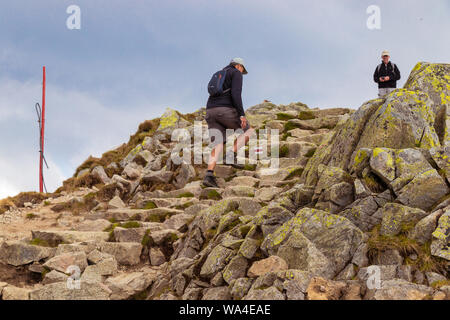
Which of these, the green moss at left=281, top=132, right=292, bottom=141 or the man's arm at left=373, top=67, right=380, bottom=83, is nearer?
the man's arm at left=373, top=67, right=380, bottom=83

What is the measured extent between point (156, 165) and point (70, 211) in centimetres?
720

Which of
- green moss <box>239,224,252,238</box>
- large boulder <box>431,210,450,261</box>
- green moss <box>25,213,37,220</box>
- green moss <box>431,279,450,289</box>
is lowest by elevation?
green moss <box>25,213,37,220</box>

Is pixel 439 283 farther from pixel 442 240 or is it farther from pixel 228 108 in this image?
pixel 228 108

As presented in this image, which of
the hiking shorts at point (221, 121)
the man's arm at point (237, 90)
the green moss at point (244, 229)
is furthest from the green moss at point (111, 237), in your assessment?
the man's arm at point (237, 90)

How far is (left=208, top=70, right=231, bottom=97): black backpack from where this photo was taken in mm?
15609

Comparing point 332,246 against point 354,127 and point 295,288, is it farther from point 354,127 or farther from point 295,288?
point 354,127

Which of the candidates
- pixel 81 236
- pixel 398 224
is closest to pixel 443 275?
pixel 398 224

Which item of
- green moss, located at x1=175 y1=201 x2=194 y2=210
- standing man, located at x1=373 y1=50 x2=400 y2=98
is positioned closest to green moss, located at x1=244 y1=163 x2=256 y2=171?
green moss, located at x1=175 y1=201 x2=194 y2=210

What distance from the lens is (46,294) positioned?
10039mm

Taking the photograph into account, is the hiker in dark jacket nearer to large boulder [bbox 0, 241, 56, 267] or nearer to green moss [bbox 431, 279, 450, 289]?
large boulder [bbox 0, 241, 56, 267]

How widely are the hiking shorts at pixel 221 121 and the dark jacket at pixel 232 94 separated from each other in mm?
201

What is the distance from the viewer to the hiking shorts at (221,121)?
16.1 metres

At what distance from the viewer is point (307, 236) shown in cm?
872

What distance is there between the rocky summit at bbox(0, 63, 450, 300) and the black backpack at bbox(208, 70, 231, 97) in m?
4.07
